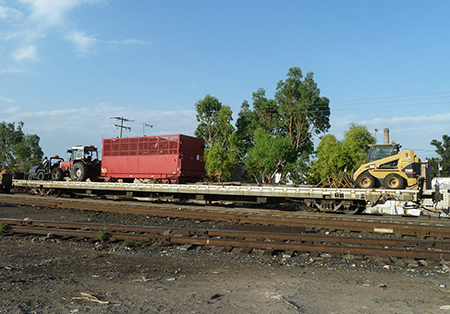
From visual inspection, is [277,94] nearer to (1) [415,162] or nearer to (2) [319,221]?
(1) [415,162]

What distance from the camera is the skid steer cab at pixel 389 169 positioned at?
1345cm

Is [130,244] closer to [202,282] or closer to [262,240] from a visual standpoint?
[202,282]

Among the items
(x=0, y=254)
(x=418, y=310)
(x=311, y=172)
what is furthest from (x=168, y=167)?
(x=311, y=172)

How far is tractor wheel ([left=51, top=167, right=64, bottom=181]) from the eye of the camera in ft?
67.8

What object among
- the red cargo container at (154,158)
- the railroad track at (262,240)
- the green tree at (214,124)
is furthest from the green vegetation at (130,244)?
the green tree at (214,124)

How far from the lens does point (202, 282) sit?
503cm

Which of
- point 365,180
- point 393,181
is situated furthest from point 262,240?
point 393,181

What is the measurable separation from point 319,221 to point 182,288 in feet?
21.9

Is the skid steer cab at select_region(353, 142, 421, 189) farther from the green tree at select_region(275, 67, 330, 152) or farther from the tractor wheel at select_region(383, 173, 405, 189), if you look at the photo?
the green tree at select_region(275, 67, 330, 152)

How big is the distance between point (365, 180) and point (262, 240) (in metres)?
8.14

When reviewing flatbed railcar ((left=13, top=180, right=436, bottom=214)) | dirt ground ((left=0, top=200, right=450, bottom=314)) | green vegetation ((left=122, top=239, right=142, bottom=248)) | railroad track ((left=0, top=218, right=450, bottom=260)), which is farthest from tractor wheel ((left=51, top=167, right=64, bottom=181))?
green vegetation ((left=122, top=239, right=142, bottom=248))

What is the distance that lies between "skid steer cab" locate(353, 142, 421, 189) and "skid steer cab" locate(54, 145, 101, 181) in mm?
14825

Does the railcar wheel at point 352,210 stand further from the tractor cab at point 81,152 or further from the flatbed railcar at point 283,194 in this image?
the tractor cab at point 81,152

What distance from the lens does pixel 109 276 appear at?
5.28 metres
